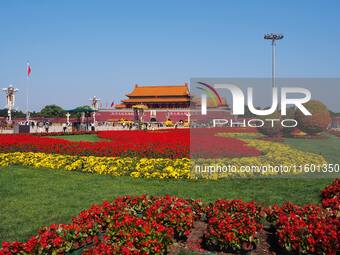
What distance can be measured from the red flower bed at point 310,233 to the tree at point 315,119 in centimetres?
1522

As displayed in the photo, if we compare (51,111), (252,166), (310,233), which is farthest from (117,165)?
(51,111)

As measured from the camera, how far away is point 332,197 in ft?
17.8

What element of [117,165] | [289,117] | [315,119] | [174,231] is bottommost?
[174,231]

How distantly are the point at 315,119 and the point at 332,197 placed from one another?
13628 mm

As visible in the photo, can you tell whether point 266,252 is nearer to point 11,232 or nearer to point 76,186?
point 11,232

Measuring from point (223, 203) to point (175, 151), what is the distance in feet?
18.8

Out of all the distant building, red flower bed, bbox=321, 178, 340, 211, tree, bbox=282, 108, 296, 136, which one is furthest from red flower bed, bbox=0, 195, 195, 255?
the distant building

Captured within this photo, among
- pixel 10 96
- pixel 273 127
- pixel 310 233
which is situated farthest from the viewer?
pixel 10 96

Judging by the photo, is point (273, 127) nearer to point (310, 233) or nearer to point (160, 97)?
point (310, 233)

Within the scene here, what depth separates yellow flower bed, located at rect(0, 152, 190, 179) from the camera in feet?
26.2

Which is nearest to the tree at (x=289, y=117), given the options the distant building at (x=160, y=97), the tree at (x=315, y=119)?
the tree at (x=315, y=119)

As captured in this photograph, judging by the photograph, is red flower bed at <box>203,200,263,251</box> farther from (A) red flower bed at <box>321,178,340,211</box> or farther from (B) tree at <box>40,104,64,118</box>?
(B) tree at <box>40,104,64,118</box>

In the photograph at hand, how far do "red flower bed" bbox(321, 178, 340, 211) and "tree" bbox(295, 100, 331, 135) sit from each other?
42.6 ft

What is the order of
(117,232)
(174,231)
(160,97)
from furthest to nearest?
(160,97)
(174,231)
(117,232)
